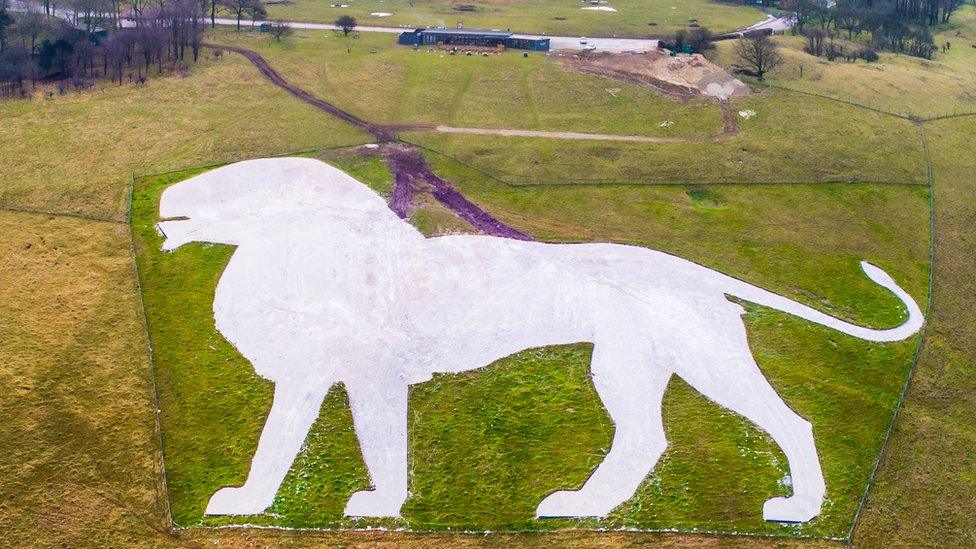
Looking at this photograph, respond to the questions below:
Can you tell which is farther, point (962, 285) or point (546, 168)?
point (546, 168)

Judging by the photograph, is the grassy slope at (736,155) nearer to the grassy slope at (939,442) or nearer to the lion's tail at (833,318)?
the grassy slope at (939,442)

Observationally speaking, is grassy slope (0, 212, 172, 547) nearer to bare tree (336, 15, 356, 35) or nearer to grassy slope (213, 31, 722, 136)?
grassy slope (213, 31, 722, 136)

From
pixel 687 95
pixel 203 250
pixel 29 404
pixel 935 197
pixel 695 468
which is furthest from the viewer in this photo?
pixel 687 95

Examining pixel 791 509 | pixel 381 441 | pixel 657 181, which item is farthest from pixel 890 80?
pixel 381 441

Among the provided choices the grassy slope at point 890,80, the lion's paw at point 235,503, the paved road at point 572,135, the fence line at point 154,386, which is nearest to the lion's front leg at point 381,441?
the lion's paw at point 235,503

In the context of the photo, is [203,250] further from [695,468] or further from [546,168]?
[695,468]

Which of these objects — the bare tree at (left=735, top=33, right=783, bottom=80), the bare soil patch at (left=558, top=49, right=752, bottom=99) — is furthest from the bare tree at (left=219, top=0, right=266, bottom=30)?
the bare tree at (left=735, top=33, right=783, bottom=80)

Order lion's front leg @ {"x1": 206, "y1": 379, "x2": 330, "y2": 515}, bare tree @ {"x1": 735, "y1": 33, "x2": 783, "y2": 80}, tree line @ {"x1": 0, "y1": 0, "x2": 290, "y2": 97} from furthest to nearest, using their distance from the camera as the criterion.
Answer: bare tree @ {"x1": 735, "y1": 33, "x2": 783, "y2": 80}
tree line @ {"x1": 0, "y1": 0, "x2": 290, "y2": 97}
lion's front leg @ {"x1": 206, "y1": 379, "x2": 330, "y2": 515}

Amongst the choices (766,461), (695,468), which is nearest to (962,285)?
(766,461)
